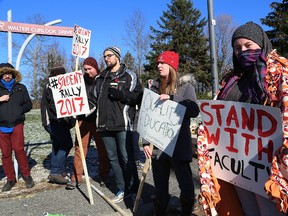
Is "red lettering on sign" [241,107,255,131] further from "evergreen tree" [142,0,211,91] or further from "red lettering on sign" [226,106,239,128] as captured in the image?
A: "evergreen tree" [142,0,211,91]

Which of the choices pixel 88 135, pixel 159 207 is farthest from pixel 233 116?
pixel 88 135

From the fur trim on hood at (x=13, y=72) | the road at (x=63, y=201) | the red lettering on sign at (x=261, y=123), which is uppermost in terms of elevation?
the fur trim on hood at (x=13, y=72)

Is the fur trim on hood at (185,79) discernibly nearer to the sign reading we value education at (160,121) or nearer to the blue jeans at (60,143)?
the sign reading we value education at (160,121)

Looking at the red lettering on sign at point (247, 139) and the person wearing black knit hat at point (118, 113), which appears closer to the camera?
the red lettering on sign at point (247, 139)

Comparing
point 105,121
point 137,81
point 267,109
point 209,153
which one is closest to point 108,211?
point 105,121

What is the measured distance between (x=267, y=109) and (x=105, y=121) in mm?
2888

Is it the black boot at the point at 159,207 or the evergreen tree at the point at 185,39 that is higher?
the evergreen tree at the point at 185,39

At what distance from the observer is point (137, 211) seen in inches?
172

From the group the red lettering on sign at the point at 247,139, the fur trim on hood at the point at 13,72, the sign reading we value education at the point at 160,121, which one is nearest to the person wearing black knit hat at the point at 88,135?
the fur trim on hood at the point at 13,72

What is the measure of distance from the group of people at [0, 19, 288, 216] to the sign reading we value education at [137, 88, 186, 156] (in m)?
0.10

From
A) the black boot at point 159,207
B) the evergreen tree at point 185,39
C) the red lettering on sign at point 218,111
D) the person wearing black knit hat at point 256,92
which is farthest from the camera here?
the evergreen tree at point 185,39

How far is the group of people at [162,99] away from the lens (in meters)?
1.98

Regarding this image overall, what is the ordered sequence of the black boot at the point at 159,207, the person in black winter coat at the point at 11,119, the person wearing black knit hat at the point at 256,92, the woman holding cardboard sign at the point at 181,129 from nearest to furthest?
1. the person wearing black knit hat at the point at 256,92
2. the woman holding cardboard sign at the point at 181,129
3. the black boot at the point at 159,207
4. the person in black winter coat at the point at 11,119

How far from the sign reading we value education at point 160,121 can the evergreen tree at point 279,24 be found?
1872cm
